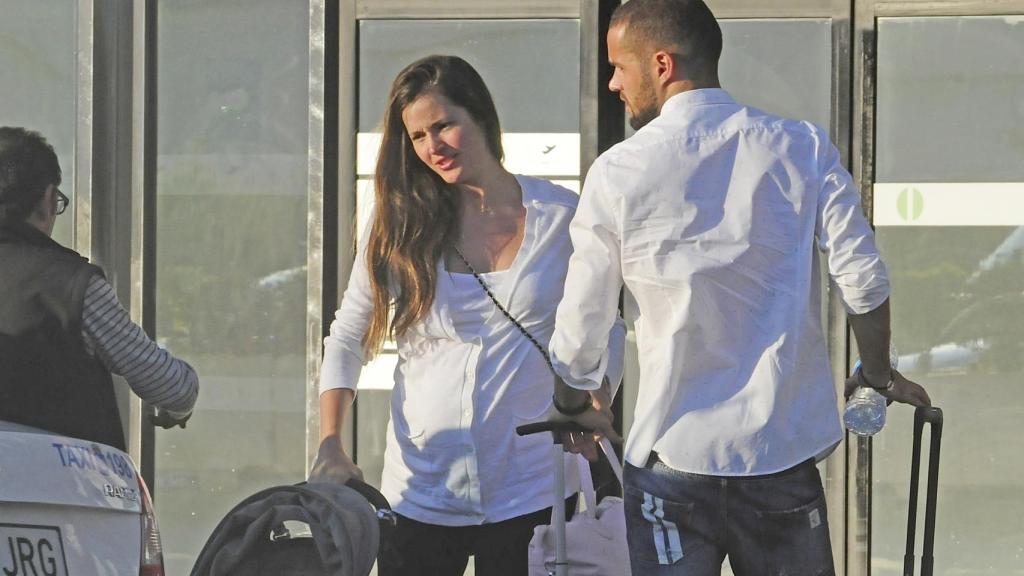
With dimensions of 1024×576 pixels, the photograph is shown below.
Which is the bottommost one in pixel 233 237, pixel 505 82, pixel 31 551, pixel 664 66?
pixel 31 551

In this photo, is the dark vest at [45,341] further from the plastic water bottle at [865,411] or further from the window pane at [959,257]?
the window pane at [959,257]

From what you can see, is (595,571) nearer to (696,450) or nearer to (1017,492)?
(696,450)

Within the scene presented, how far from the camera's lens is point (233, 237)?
6.68m

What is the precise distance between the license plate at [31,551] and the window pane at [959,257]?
3.45m

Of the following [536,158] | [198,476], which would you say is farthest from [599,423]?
[198,476]

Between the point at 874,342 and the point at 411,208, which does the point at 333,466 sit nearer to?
the point at 411,208

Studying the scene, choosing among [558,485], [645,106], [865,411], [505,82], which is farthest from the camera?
[505,82]

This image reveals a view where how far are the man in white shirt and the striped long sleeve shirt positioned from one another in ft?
5.20

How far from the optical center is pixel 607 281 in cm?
330

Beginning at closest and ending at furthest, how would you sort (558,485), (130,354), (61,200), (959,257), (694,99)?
(694,99), (558,485), (130,354), (61,200), (959,257)

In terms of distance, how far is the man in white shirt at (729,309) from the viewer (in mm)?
3217

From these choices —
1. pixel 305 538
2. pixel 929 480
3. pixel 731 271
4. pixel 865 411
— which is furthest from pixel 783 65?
pixel 731 271

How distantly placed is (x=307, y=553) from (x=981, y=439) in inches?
130

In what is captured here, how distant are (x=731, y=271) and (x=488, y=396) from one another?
3.16 feet
